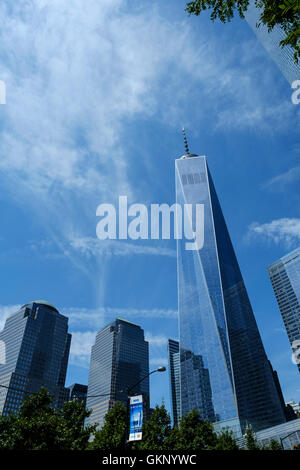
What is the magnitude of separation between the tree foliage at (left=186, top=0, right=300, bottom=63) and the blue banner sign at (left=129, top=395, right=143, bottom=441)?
62.4ft

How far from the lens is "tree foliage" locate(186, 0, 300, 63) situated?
1180cm

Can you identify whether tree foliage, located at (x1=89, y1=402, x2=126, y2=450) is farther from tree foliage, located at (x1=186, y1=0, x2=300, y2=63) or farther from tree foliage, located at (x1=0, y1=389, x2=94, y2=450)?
tree foliage, located at (x1=186, y1=0, x2=300, y2=63)

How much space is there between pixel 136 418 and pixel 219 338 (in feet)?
510

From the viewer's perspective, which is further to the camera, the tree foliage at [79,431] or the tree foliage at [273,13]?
the tree foliage at [79,431]

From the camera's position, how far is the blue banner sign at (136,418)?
1739 cm

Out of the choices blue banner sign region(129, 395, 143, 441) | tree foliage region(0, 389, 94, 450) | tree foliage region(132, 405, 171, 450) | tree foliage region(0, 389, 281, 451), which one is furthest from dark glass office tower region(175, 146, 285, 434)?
blue banner sign region(129, 395, 143, 441)

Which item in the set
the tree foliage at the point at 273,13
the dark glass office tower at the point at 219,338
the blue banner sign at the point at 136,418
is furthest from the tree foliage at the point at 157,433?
the dark glass office tower at the point at 219,338

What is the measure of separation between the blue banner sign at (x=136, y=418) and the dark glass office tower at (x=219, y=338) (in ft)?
488

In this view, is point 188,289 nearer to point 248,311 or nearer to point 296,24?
point 248,311

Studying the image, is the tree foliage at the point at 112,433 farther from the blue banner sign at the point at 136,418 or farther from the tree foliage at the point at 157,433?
the blue banner sign at the point at 136,418
